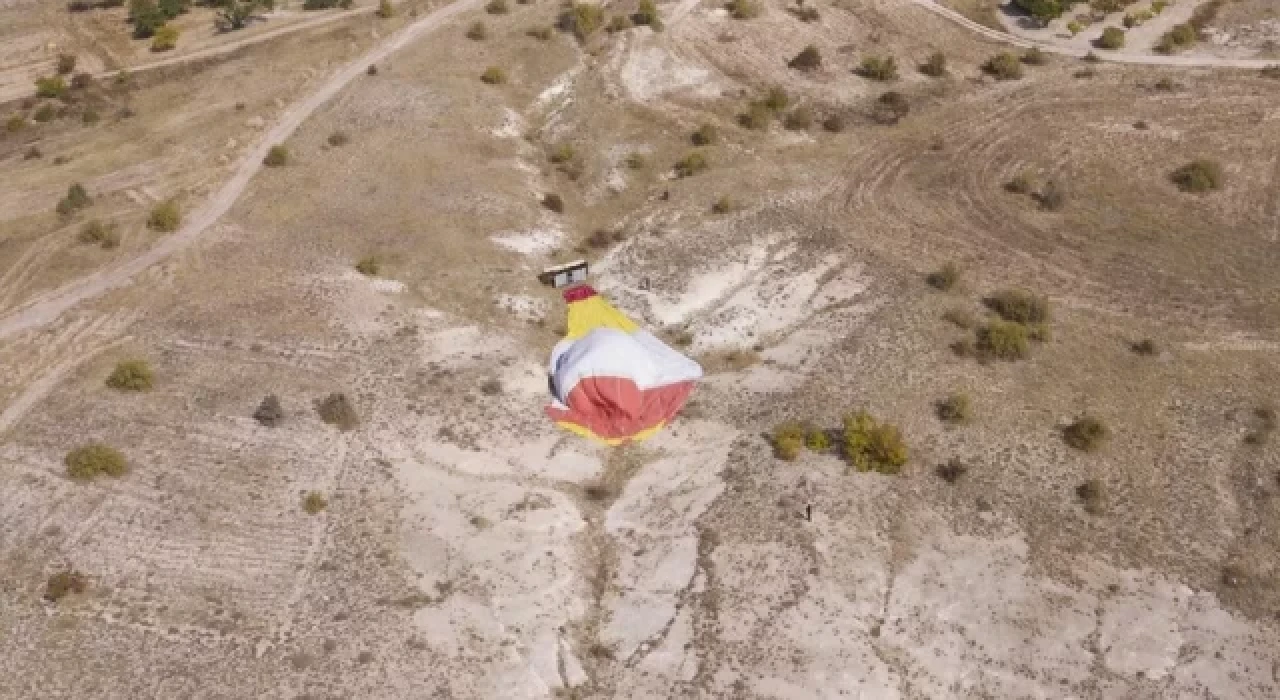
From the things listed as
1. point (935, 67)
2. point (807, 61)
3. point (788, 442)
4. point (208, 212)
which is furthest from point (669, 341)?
point (935, 67)

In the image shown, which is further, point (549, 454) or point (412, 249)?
point (412, 249)

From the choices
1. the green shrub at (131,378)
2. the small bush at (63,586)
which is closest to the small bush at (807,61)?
the green shrub at (131,378)

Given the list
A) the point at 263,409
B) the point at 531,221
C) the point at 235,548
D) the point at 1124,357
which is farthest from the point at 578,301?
the point at 1124,357

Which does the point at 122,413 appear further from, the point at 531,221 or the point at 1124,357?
the point at 1124,357

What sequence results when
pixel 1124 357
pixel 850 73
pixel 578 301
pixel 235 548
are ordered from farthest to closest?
1. pixel 850 73
2. pixel 578 301
3. pixel 1124 357
4. pixel 235 548

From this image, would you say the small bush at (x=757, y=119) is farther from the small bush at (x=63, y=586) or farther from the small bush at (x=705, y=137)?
the small bush at (x=63, y=586)

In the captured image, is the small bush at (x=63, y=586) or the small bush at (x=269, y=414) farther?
the small bush at (x=269, y=414)
